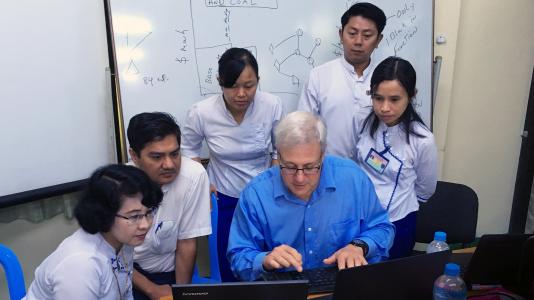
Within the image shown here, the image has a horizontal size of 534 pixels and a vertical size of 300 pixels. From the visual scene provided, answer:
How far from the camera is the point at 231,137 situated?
2092 mm

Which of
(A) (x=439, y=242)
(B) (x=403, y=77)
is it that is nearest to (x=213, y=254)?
(A) (x=439, y=242)

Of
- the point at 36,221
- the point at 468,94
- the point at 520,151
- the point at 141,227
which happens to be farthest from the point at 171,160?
the point at 520,151

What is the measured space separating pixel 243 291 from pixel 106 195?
1.73ft

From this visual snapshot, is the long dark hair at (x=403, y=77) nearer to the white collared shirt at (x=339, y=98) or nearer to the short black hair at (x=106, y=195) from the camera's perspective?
the white collared shirt at (x=339, y=98)

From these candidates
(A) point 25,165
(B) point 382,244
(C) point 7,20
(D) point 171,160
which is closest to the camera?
(B) point 382,244

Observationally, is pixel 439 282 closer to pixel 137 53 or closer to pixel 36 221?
pixel 137 53

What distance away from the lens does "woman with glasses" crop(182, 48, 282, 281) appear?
2.05m

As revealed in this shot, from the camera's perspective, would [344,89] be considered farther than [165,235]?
Yes

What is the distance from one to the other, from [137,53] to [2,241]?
100 cm

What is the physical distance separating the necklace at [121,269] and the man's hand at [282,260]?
1.39 feet

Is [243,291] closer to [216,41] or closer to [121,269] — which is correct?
[121,269]

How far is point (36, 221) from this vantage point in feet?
6.52

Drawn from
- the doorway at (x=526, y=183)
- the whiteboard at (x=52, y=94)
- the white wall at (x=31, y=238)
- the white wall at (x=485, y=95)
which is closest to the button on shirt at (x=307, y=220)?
the whiteboard at (x=52, y=94)

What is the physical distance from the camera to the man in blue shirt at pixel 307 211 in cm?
129
